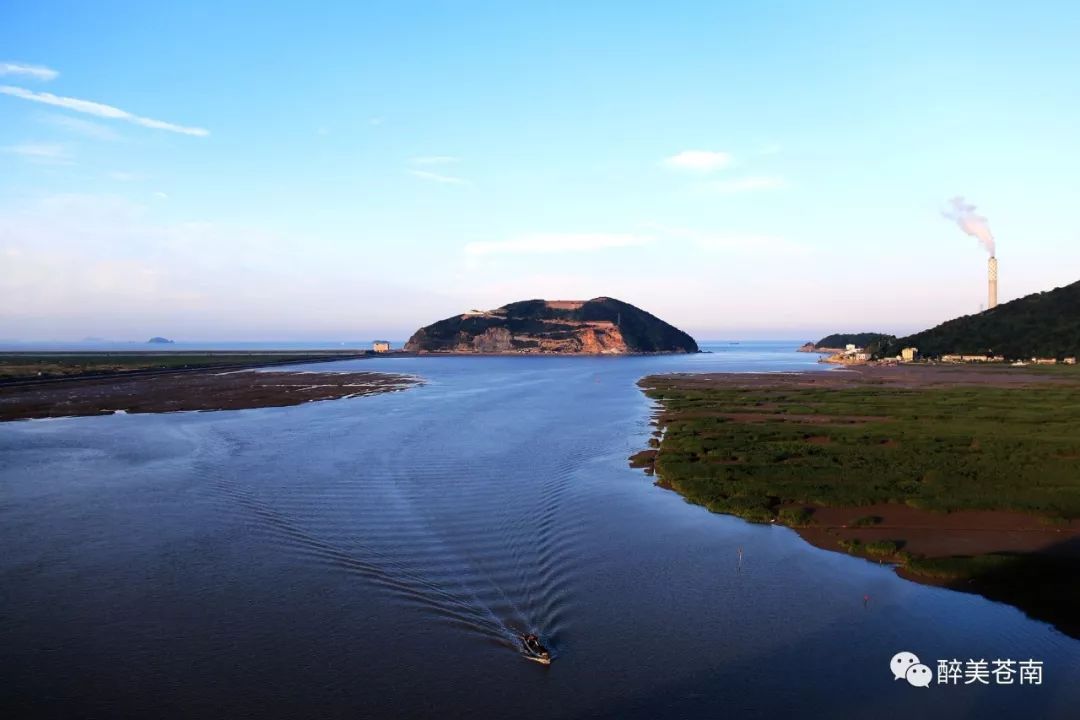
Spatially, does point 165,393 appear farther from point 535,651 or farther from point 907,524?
point 907,524

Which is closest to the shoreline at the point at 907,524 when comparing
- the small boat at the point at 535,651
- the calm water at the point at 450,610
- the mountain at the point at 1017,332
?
the calm water at the point at 450,610

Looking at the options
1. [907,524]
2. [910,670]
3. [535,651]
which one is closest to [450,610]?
[535,651]

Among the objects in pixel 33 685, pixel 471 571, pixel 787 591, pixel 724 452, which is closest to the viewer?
pixel 33 685

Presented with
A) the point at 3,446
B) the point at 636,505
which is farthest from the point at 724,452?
the point at 3,446

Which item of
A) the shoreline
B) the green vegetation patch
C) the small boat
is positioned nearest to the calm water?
the small boat

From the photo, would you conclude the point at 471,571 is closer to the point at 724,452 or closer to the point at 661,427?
the point at 724,452

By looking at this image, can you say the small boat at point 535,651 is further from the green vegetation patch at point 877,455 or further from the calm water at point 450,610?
the green vegetation patch at point 877,455
